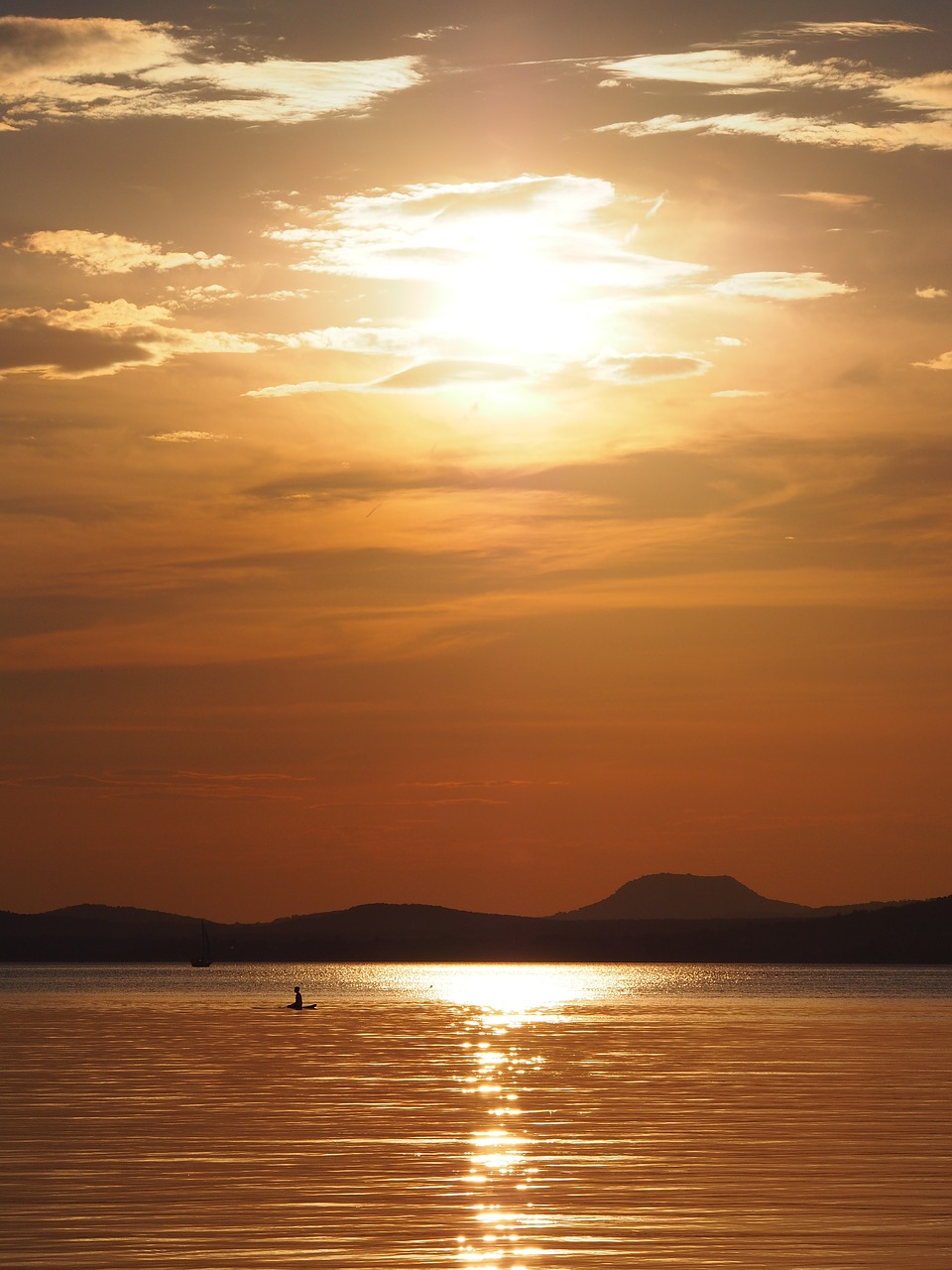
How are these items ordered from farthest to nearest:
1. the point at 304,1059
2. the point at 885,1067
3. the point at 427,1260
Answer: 1. the point at 304,1059
2. the point at 885,1067
3. the point at 427,1260

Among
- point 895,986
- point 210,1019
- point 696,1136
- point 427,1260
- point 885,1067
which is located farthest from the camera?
point 895,986

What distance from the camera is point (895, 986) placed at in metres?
184

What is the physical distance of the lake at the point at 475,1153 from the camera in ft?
93.0

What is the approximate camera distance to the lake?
28.4 meters

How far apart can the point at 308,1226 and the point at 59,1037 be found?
52.9m

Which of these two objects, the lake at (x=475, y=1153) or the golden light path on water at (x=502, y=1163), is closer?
the golden light path on water at (x=502, y=1163)

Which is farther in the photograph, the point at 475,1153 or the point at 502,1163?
the point at 475,1153

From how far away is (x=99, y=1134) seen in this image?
138 feet

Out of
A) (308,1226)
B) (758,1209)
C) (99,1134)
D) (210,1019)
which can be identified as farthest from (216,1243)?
(210,1019)

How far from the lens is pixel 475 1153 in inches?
1542

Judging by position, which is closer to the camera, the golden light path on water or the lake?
the golden light path on water

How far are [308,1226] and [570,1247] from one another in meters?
4.82

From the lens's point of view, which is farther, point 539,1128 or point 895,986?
point 895,986

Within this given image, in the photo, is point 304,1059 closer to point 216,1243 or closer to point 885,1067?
point 885,1067
